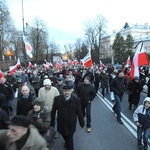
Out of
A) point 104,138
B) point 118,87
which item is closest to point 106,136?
point 104,138

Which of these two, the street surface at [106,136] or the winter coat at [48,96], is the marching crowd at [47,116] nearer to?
the winter coat at [48,96]

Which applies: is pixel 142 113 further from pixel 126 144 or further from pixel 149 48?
pixel 149 48

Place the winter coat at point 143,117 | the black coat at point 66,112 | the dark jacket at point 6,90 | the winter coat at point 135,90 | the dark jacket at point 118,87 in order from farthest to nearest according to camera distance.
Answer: the dark jacket at point 6,90, the winter coat at point 135,90, the dark jacket at point 118,87, the winter coat at point 143,117, the black coat at point 66,112

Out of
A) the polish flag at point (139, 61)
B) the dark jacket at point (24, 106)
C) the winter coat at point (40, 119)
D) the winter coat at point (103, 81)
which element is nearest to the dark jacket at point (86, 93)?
the polish flag at point (139, 61)

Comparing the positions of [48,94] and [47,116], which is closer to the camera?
[47,116]

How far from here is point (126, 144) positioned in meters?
5.23

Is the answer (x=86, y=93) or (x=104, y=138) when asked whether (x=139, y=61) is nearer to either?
(x=86, y=93)

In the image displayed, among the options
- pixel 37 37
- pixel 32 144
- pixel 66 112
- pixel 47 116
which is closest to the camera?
pixel 32 144

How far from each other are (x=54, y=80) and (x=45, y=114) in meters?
6.43

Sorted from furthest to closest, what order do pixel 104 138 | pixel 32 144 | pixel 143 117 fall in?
pixel 104 138 → pixel 143 117 → pixel 32 144

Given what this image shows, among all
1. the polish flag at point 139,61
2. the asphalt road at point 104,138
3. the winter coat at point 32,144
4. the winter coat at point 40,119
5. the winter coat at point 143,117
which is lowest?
the asphalt road at point 104,138

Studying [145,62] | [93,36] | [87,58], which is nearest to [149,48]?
[93,36]

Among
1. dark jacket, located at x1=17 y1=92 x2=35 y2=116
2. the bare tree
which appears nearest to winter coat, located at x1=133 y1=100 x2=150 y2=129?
dark jacket, located at x1=17 y1=92 x2=35 y2=116

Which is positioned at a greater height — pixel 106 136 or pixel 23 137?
pixel 23 137
